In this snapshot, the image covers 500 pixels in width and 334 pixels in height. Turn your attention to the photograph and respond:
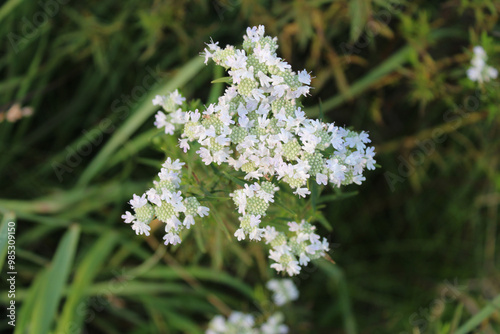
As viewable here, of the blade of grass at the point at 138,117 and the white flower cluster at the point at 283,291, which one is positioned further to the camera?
the white flower cluster at the point at 283,291

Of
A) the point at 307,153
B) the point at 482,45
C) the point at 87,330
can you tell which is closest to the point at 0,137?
the point at 87,330

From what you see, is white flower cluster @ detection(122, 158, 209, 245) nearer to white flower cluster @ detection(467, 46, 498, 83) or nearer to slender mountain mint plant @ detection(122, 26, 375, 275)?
slender mountain mint plant @ detection(122, 26, 375, 275)

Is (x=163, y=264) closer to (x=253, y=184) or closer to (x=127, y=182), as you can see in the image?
(x=127, y=182)

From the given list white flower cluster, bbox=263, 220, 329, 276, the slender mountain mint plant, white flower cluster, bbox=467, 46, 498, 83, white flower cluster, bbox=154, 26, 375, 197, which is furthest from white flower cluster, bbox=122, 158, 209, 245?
white flower cluster, bbox=467, 46, 498, 83

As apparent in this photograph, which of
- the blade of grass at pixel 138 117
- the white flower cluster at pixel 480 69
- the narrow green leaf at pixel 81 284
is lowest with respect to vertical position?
the narrow green leaf at pixel 81 284

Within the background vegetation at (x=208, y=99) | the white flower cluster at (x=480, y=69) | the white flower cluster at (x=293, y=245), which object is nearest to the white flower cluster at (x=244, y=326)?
the background vegetation at (x=208, y=99)

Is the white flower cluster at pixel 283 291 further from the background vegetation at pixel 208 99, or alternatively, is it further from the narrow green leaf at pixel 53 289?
the narrow green leaf at pixel 53 289

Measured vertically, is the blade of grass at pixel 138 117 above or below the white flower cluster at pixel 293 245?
above
